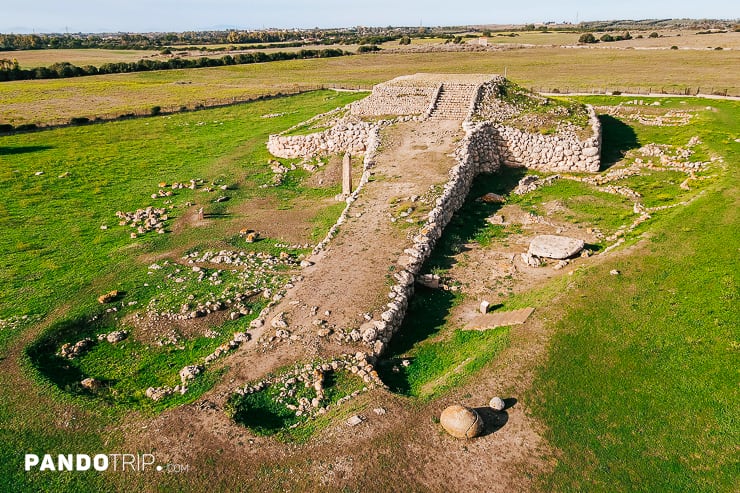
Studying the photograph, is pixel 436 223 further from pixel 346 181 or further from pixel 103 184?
pixel 103 184

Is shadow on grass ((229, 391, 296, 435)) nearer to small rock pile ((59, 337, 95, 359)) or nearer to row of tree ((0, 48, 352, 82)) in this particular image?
small rock pile ((59, 337, 95, 359))

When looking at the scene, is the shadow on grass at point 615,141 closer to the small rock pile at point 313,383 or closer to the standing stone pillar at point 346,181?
the standing stone pillar at point 346,181

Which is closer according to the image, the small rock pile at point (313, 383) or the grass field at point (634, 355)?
the grass field at point (634, 355)

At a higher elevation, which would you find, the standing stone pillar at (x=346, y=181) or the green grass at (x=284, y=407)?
the standing stone pillar at (x=346, y=181)

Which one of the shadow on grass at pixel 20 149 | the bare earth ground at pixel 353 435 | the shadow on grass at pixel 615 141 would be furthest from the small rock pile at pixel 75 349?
the shadow on grass at pixel 20 149

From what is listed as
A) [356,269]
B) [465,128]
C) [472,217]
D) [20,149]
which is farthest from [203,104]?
[356,269]
